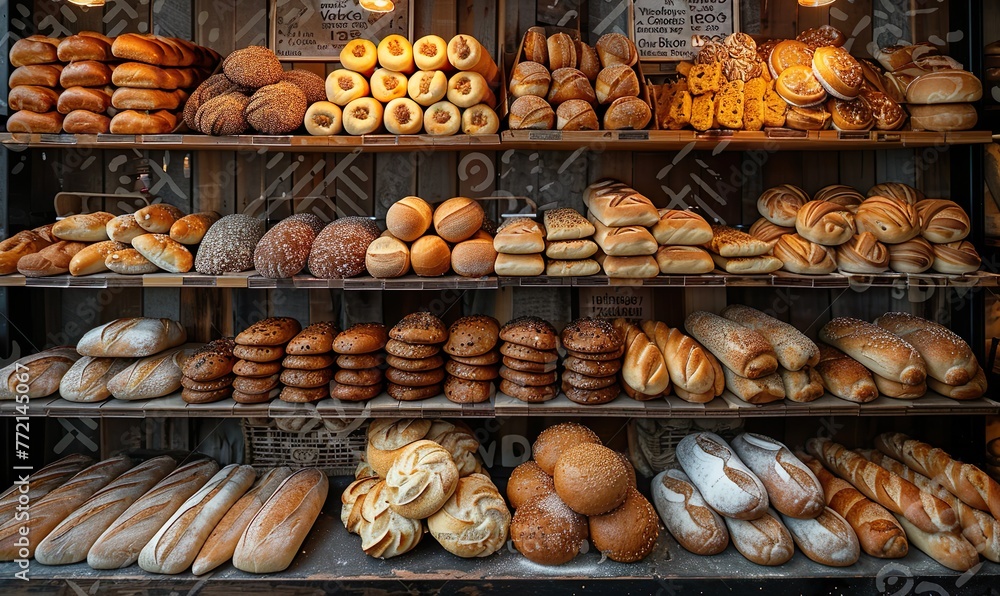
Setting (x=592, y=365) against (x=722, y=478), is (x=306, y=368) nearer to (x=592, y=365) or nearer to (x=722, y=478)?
(x=592, y=365)

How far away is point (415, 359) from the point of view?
2.37m

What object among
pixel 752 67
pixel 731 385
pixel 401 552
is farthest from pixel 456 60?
pixel 401 552

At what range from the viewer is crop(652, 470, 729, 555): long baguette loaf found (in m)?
2.14

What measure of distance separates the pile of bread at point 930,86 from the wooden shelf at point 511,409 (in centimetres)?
120

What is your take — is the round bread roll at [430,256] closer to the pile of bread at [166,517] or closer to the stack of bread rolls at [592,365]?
the stack of bread rolls at [592,365]

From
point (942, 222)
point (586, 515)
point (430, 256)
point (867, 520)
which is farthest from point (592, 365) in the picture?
point (942, 222)

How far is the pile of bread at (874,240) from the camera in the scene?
91.3 inches

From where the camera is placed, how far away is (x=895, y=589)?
6.62 feet

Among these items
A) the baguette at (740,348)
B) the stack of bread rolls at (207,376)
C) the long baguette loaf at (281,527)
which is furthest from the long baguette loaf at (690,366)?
the stack of bread rolls at (207,376)

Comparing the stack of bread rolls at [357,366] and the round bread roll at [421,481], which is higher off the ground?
the stack of bread rolls at [357,366]

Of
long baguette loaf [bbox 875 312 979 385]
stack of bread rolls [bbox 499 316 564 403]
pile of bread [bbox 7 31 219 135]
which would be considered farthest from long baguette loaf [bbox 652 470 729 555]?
pile of bread [bbox 7 31 219 135]

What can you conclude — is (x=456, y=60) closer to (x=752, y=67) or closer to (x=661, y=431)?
(x=752, y=67)

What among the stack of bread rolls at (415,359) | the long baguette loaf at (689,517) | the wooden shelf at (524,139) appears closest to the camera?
the long baguette loaf at (689,517)

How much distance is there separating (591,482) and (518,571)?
43 cm
